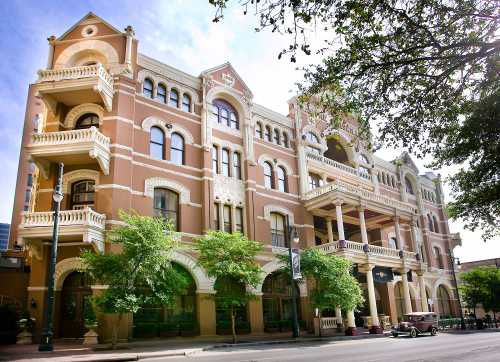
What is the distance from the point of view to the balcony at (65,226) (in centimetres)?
2095

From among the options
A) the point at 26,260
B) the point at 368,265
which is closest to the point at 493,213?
the point at 368,265

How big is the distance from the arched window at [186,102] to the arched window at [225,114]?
211cm

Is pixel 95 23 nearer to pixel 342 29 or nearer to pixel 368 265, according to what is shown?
pixel 342 29

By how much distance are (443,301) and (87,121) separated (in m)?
40.4

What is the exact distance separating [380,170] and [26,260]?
3312 centimetres

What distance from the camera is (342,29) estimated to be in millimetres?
9305

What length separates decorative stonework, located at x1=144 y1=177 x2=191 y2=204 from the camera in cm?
2553

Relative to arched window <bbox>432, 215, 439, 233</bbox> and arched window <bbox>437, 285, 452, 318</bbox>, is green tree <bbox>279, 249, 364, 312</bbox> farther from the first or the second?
arched window <bbox>432, 215, 439, 233</bbox>

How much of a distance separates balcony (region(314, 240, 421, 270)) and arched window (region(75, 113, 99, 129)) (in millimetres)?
17299

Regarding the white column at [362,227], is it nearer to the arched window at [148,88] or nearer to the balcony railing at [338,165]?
the balcony railing at [338,165]

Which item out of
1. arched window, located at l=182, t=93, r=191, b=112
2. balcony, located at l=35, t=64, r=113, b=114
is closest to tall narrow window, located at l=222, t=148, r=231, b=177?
arched window, located at l=182, t=93, r=191, b=112

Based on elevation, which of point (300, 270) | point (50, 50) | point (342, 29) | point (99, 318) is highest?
point (50, 50)

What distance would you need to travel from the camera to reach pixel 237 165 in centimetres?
3145

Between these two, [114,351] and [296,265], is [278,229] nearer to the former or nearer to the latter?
[296,265]
